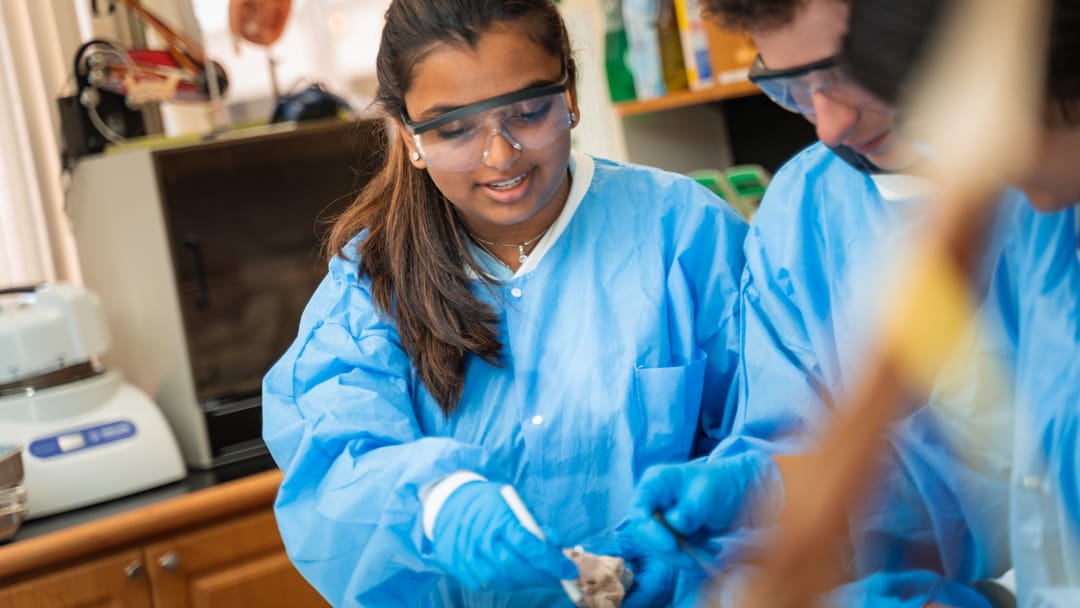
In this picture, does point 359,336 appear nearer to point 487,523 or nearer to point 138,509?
point 487,523

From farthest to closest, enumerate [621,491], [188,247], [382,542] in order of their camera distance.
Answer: [188,247], [621,491], [382,542]

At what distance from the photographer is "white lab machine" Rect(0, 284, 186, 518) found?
2400 mm

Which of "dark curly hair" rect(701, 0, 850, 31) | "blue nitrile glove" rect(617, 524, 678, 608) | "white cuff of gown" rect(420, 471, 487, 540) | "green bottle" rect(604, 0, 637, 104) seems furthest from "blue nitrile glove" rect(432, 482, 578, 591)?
"green bottle" rect(604, 0, 637, 104)

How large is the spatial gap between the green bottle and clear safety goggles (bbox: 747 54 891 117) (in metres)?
1.70

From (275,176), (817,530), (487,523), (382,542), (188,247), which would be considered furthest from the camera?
(275,176)

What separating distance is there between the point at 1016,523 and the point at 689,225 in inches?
23.5

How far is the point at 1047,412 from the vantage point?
104 centimetres

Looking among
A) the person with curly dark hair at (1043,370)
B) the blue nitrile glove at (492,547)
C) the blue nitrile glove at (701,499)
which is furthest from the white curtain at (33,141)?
the person with curly dark hair at (1043,370)

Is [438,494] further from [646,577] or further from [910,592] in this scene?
[910,592]

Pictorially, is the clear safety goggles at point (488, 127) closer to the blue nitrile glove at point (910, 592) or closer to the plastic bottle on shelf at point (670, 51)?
the blue nitrile glove at point (910, 592)

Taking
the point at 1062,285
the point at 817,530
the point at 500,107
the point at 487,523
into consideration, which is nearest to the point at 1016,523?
the point at 1062,285

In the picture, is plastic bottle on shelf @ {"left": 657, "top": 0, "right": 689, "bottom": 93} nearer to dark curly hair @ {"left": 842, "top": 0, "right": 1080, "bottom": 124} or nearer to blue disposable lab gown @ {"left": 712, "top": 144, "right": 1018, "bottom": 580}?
blue disposable lab gown @ {"left": 712, "top": 144, "right": 1018, "bottom": 580}

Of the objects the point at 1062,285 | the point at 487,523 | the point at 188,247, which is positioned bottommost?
the point at 487,523

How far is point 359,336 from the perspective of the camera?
4.87 feet
